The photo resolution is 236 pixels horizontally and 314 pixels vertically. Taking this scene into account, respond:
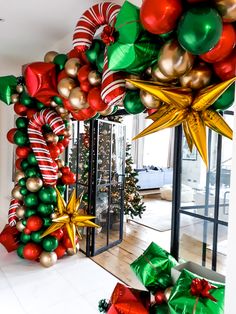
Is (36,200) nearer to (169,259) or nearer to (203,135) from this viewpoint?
(169,259)

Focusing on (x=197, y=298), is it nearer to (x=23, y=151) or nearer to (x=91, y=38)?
(x=91, y=38)

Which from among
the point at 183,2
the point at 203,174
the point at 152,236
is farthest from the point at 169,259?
the point at 152,236

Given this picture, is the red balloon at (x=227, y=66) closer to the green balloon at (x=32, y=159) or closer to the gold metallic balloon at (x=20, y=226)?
the green balloon at (x=32, y=159)

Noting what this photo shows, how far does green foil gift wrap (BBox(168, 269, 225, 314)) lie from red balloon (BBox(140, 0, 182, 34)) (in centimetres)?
122

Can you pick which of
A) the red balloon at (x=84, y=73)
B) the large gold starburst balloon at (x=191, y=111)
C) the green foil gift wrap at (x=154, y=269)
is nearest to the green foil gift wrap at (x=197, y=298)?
the green foil gift wrap at (x=154, y=269)

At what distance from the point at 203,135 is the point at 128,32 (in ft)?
2.04

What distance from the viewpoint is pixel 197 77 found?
133 cm

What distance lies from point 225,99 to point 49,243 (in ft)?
8.07

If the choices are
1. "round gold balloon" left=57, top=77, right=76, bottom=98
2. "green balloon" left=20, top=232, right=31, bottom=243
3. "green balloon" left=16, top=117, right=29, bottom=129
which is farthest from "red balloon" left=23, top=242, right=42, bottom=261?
"round gold balloon" left=57, top=77, right=76, bottom=98

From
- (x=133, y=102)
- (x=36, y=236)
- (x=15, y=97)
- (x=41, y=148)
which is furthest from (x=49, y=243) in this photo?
(x=133, y=102)

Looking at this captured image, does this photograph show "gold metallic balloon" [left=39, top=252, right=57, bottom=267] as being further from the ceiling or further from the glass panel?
the ceiling

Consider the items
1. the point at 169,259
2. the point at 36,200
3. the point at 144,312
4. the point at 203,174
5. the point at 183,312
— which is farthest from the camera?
the point at 36,200

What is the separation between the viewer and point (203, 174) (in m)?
2.19

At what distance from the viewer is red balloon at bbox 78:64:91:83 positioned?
1882mm
